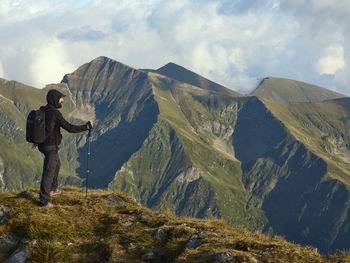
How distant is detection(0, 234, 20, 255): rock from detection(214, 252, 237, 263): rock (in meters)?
7.55

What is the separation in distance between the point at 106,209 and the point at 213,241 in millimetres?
6957

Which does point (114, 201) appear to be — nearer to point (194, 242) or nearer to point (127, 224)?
point (127, 224)

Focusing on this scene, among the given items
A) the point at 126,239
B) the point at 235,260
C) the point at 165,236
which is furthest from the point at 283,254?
the point at 126,239

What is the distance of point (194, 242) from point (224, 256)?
252cm

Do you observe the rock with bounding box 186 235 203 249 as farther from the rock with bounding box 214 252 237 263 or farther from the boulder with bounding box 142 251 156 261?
the rock with bounding box 214 252 237 263

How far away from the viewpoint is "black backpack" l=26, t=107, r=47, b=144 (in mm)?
15844

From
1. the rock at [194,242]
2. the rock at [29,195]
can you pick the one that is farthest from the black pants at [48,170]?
the rock at [194,242]

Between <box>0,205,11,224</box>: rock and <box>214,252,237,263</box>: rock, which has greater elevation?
<box>214,252,237,263</box>: rock

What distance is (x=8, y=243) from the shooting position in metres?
13.1

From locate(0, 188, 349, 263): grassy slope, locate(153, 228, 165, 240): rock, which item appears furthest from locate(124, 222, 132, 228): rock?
locate(153, 228, 165, 240): rock

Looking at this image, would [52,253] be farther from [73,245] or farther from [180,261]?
[180,261]

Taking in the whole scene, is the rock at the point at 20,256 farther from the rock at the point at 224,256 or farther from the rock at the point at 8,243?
the rock at the point at 224,256

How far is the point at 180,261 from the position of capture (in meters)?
10.6

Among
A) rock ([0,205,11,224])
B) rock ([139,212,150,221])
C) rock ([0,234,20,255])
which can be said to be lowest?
rock ([0,234,20,255])
